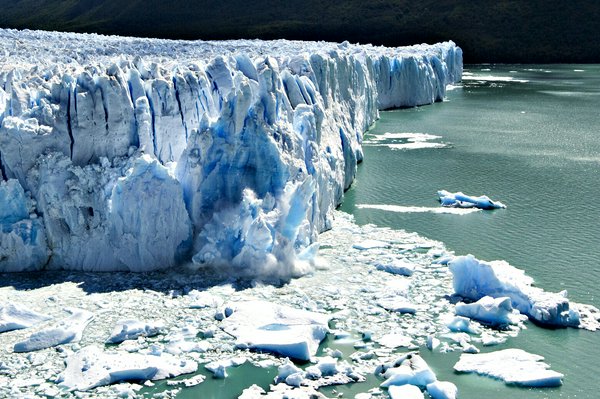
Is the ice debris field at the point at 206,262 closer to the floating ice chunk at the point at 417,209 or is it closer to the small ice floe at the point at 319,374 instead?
the small ice floe at the point at 319,374

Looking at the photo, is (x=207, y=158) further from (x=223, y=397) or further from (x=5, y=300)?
(x=223, y=397)

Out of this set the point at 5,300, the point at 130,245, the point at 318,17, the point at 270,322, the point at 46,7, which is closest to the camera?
the point at 270,322

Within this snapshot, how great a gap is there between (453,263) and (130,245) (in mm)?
4483

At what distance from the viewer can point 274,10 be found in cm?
6975

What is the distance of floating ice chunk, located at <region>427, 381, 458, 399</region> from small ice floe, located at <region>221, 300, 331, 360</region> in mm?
1383

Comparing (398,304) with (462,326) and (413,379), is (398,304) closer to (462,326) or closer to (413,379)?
(462,326)

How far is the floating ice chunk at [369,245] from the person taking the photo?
11133 millimetres

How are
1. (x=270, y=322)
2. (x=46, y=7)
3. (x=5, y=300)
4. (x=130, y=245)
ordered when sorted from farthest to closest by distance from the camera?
1. (x=46, y=7)
2. (x=130, y=245)
3. (x=5, y=300)
4. (x=270, y=322)

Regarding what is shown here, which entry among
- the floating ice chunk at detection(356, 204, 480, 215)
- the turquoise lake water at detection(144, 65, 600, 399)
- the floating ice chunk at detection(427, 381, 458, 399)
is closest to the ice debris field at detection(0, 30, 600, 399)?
the floating ice chunk at detection(427, 381, 458, 399)

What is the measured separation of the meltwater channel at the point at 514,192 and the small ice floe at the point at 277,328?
130cm

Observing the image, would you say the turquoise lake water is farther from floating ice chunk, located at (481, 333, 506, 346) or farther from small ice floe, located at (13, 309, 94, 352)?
small ice floe, located at (13, 309, 94, 352)

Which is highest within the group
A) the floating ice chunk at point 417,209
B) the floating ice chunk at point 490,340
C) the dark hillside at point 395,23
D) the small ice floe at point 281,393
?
the dark hillside at point 395,23

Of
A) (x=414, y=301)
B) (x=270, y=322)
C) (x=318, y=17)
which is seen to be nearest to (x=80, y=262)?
(x=270, y=322)

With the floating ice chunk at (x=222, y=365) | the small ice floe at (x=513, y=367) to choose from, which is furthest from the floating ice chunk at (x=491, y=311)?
the floating ice chunk at (x=222, y=365)
